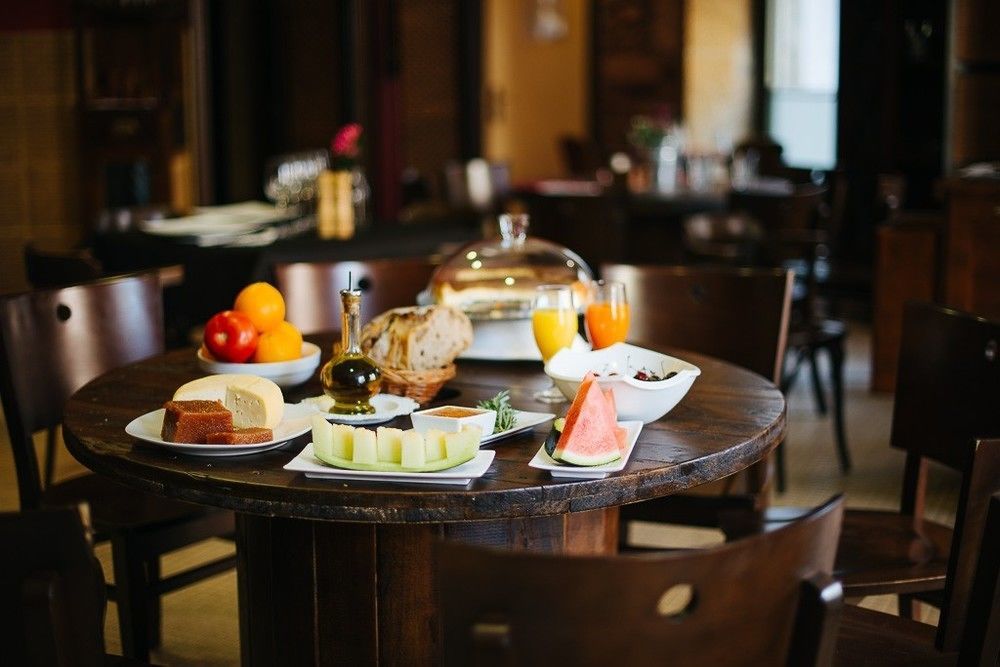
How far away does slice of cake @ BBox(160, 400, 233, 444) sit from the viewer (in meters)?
1.74

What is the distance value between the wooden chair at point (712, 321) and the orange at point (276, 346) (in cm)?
82

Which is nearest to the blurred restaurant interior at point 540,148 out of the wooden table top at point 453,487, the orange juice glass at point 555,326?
the orange juice glass at point 555,326

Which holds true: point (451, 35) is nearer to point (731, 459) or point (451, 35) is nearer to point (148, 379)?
point (148, 379)

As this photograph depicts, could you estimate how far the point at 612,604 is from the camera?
1.10 meters

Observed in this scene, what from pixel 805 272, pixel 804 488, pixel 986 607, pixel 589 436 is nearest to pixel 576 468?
pixel 589 436

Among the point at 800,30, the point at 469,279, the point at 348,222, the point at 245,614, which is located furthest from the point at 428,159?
the point at 245,614

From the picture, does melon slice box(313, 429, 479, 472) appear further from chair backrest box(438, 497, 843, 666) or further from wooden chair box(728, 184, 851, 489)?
wooden chair box(728, 184, 851, 489)

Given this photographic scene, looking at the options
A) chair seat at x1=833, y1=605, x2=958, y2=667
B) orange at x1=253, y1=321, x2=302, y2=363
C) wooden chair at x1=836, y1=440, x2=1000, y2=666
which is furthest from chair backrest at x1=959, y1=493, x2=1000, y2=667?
orange at x1=253, y1=321, x2=302, y2=363

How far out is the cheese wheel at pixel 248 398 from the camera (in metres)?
1.79

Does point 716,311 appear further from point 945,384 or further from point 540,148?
point 540,148

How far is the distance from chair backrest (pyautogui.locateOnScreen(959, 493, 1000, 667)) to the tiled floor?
174 cm

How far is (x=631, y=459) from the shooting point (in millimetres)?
1711

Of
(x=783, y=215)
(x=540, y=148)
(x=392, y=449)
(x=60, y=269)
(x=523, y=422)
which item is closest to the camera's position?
(x=392, y=449)

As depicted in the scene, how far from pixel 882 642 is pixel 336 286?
5.40 feet
